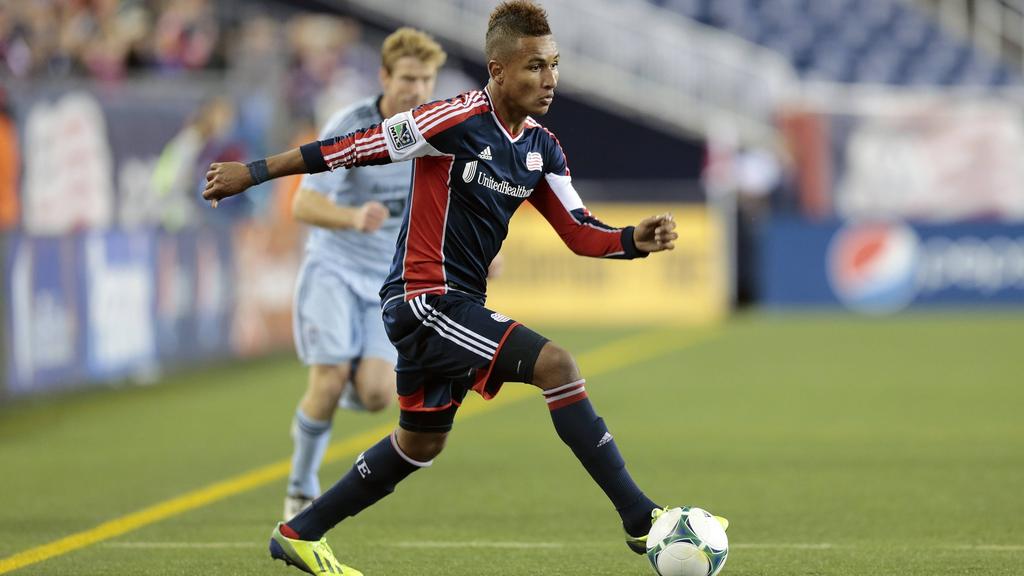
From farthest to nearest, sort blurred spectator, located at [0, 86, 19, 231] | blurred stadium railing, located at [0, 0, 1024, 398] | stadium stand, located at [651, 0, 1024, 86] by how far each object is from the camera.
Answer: stadium stand, located at [651, 0, 1024, 86], blurred stadium railing, located at [0, 0, 1024, 398], blurred spectator, located at [0, 86, 19, 231]

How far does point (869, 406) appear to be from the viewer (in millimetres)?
12188

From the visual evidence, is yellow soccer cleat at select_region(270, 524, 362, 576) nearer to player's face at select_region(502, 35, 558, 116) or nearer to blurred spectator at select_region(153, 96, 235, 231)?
player's face at select_region(502, 35, 558, 116)

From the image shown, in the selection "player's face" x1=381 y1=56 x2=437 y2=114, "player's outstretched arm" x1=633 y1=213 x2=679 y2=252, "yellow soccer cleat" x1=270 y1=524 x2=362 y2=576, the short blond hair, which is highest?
the short blond hair

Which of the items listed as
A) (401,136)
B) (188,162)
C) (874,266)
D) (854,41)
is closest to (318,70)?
(188,162)

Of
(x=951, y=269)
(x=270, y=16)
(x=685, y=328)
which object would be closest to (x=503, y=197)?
(x=685, y=328)

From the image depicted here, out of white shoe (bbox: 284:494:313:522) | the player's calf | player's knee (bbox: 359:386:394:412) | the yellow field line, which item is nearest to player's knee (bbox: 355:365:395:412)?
player's knee (bbox: 359:386:394:412)

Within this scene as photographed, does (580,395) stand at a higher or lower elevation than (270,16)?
lower

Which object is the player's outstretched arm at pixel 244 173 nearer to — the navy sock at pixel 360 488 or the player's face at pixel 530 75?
the player's face at pixel 530 75

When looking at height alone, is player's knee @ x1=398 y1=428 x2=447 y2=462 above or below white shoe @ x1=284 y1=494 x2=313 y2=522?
above

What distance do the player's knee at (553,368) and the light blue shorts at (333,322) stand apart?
2.10m

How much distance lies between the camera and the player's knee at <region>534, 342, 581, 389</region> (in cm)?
541

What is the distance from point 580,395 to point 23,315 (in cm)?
695

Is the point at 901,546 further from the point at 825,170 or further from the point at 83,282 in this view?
the point at 825,170

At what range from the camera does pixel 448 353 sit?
5.53 m
